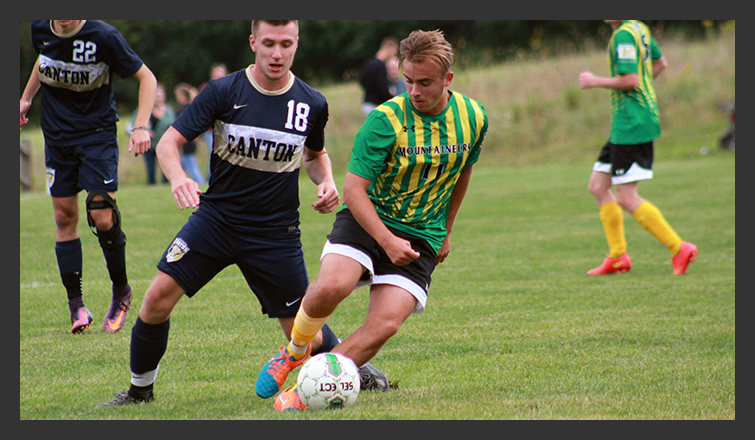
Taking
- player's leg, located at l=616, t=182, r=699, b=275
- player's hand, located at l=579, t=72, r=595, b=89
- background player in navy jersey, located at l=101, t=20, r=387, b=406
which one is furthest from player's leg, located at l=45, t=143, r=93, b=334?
player's leg, located at l=616, t=182, r=699, b=275

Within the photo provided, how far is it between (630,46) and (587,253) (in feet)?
7.77

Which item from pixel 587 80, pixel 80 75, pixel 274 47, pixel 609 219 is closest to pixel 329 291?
pixel 274 47

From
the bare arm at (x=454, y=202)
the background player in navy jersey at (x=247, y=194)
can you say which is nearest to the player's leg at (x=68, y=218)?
the background player in navy jersey at (x=247, y=194)

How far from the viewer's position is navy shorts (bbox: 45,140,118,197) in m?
5.05

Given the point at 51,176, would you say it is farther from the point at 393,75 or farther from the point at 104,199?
the point at 393,75

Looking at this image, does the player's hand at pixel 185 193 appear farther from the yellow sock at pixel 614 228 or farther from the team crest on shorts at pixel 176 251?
the yellow sock at pixel 614 228

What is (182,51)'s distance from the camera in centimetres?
4128

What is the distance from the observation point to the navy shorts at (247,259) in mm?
3555

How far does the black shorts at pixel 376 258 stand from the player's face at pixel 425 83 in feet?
2.11

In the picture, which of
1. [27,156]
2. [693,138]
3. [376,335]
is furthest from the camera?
[693,138]

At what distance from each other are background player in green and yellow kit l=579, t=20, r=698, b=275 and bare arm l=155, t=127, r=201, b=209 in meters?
4.25

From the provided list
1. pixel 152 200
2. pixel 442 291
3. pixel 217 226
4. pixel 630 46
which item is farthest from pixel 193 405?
pixel 152 200

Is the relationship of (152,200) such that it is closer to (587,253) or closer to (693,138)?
(587,253)

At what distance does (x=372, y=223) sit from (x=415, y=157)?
42cm
